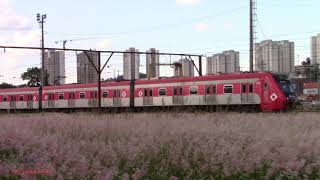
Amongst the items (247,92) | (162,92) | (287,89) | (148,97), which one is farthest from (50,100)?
(287,89)

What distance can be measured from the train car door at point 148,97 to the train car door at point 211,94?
6.21m

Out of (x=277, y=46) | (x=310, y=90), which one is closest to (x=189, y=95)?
(x=310, y=90)

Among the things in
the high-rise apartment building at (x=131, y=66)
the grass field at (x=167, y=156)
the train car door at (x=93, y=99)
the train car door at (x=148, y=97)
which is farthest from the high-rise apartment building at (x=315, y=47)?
the grass field at (x=167, y=156)

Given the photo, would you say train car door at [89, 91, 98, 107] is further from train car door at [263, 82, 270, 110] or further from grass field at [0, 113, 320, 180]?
grass field at [0, 113, 320, 180]

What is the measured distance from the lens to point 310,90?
77.9 metres

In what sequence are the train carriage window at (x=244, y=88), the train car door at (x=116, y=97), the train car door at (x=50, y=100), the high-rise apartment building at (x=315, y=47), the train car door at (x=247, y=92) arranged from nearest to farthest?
the train car door at (x=247, y=92) < the train carriage window at (x=244, y=88) < the train car door at (x=116, y=97) < the train car door at (x=50, y=100) < the high-rise apartment building at (x=315, y=47)

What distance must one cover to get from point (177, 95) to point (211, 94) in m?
3.49

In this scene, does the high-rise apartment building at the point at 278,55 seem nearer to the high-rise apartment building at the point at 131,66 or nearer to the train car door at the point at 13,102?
the high-rise apartment building at the point at 131,66

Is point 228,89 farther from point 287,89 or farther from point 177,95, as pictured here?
point 177,95

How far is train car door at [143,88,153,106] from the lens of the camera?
127 feet

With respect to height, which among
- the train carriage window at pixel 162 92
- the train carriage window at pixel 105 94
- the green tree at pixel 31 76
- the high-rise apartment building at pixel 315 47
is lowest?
the train carriage window at pixel 105 94

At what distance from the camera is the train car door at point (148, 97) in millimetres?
38562

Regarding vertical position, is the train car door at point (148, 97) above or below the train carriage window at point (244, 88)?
below

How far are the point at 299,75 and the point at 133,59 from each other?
46.2m
